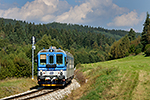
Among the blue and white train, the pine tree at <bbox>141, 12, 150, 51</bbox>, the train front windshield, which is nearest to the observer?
the blue and white train

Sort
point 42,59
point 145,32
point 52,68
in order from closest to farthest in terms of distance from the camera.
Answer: point 52,68
point 42,59
point 145,32

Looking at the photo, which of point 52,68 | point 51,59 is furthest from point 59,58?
point 52,68

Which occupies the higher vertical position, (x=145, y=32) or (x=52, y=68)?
(x=145, y=32)

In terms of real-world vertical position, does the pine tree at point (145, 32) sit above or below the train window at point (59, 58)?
above

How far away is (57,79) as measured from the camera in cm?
1767

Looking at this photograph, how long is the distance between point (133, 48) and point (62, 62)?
7402 centimetres

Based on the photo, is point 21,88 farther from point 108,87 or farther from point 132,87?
point 132,87

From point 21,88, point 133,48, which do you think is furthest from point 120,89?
point 133,48

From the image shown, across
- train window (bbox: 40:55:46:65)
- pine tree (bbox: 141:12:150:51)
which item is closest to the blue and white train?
train window (bbox: 40:55:46:65)

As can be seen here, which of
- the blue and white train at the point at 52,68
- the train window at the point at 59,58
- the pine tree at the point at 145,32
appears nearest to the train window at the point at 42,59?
the blue and white train at the point at 52,68

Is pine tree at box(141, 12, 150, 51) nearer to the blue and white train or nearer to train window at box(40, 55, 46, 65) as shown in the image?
the blue and white train

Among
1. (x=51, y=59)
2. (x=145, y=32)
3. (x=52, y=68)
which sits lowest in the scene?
(x=52, y=68)

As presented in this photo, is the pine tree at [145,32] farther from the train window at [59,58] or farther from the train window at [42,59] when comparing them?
the train window at [42,59]

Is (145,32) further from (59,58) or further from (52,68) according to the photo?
(52,68)
